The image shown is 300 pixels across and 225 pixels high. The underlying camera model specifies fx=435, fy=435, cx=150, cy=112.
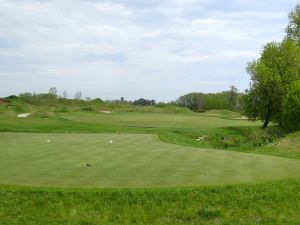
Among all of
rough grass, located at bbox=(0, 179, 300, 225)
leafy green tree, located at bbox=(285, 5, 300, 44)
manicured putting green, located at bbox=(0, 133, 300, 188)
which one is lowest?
rough grass, located at bbox=(0, 179, 300, 225)

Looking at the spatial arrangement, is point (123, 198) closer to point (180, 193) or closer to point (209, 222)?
point (180, 193)

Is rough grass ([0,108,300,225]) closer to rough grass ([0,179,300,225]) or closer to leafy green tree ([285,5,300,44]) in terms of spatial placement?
rough grass ([0,179,300,225])

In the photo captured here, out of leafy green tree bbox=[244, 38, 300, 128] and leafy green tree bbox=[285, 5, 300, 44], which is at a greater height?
leafy green tree bbox=[285, 5, 300, 44]

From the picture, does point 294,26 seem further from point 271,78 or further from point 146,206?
point 146,206

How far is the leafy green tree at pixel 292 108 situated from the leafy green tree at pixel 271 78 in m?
4.73

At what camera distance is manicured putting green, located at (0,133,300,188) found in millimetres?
10594

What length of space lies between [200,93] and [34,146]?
13849 centimetres

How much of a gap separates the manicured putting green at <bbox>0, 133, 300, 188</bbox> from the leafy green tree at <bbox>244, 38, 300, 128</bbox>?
89.8 ft

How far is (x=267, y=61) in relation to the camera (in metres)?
43.5

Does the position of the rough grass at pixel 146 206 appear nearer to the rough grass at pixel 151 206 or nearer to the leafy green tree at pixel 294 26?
the rough grass at pixel 151 206

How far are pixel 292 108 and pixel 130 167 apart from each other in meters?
26.1

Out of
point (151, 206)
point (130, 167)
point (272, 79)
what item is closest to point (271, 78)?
point (272, 79)

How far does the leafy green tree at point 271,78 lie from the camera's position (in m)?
41.5

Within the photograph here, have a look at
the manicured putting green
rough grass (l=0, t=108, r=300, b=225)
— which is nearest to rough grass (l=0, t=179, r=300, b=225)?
rough grass (l=0, t=108, r=300, b=225)
